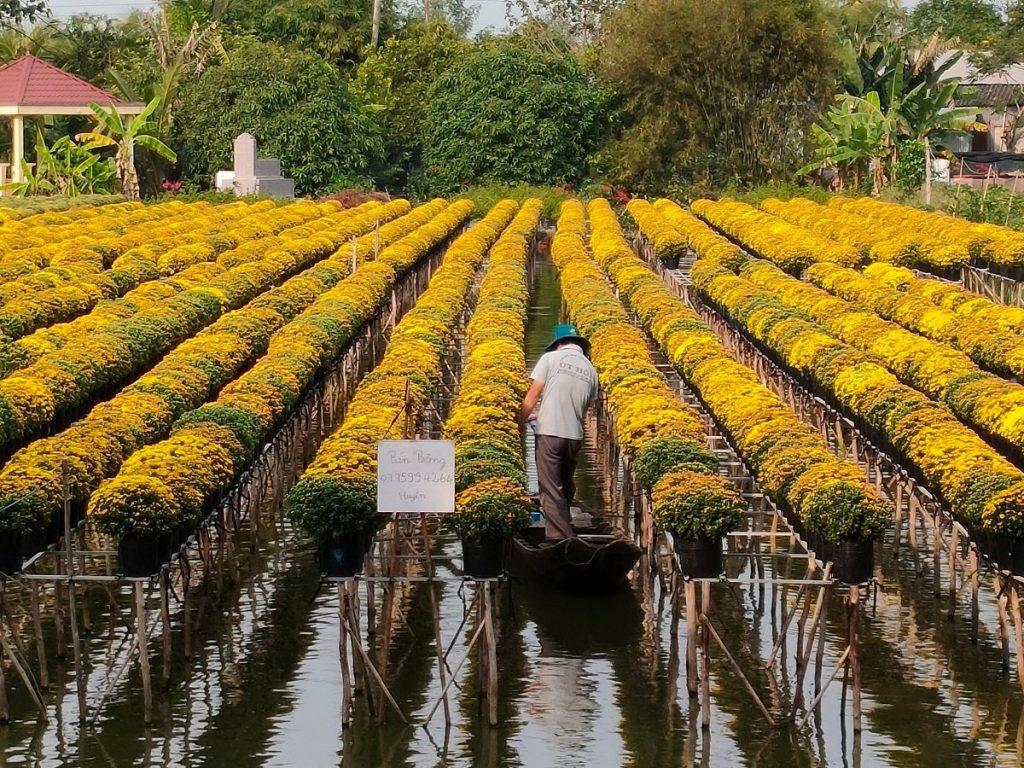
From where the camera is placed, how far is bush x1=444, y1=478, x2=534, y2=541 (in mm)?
14141

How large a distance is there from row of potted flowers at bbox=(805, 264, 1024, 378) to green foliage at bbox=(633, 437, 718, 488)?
25.2 ft

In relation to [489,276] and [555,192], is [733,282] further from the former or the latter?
[555,192]

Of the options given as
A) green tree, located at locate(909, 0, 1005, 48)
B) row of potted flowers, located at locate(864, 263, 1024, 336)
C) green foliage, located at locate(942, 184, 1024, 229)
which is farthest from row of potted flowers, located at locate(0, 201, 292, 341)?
green tree, located at locate(909, 0, 1005, 48)

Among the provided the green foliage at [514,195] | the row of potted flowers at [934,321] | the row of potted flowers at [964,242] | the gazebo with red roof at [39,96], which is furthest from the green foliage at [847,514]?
Answer: the green foliage at [514,195]

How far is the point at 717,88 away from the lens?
74.8 m

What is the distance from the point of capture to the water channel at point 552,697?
13180 millimetres

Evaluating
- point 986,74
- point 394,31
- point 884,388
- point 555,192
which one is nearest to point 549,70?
point 555,192

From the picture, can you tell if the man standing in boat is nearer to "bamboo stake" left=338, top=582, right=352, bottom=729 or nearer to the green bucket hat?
the green bucket hat

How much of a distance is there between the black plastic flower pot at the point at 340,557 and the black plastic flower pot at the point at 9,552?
2.36 m

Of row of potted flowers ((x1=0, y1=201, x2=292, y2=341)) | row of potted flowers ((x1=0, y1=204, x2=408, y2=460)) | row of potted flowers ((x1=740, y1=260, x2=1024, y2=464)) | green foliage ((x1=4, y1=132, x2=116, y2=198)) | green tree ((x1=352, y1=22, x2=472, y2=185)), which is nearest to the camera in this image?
row of potted flowers ((x1=740, y1=260, x2=1024, y2=464))

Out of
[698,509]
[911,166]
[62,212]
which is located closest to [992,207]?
[911,166]

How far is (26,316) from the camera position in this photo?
1107 inches

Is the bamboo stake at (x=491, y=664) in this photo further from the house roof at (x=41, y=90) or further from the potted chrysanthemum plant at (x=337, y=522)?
the house roof at (x=41, y=90)

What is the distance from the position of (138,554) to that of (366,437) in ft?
11.6
